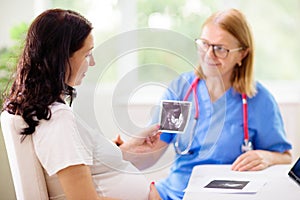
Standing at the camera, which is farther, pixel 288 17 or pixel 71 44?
pixel 288 17

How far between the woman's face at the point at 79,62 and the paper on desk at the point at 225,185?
0.50 m

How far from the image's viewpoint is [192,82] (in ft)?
7.52

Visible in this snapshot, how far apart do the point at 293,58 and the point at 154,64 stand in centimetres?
227

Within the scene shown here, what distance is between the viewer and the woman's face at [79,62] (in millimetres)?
1622

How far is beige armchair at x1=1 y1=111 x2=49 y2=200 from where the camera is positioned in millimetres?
1580

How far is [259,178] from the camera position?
1.94 meters

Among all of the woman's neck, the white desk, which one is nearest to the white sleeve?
the white desk

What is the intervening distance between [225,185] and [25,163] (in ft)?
2.11

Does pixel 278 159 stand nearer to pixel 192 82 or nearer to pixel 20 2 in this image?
pixel 192 82

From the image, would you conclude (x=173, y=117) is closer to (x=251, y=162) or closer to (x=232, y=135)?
(x=251, y=162)

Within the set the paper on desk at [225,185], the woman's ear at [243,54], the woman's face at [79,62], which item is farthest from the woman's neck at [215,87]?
the woman's face at [79,62]

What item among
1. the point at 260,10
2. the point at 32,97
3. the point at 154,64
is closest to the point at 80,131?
the point at 32,97

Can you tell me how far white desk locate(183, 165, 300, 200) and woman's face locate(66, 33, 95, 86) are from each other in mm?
486

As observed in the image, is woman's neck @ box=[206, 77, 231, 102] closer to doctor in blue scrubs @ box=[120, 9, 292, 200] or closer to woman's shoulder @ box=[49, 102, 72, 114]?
doctor in blue scrubs @ box=[120, 9, 292, 200]
